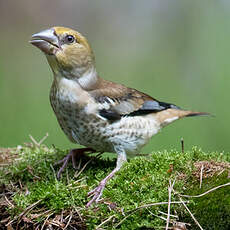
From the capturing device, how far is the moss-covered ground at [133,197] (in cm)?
314

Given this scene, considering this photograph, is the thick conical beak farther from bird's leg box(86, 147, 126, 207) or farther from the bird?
bird's leg box(86, 147, 126, 207)

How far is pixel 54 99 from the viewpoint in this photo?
4.39 m

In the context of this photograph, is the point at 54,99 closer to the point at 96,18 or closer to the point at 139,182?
the point at 139,182

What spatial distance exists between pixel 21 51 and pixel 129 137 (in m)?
6.25

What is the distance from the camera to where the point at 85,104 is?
423 centimetres

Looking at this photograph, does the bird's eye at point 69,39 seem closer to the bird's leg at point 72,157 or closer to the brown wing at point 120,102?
the brown wing at point 120,102

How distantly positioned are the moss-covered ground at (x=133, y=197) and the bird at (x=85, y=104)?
33cm

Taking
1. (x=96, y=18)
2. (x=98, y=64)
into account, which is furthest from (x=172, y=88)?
(x=96, y=18)

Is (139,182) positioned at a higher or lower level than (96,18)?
lower

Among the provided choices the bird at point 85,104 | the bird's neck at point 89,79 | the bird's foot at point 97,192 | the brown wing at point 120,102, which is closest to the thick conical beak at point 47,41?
the bird at point 85,104

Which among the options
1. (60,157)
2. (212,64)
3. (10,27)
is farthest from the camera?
(10,27)

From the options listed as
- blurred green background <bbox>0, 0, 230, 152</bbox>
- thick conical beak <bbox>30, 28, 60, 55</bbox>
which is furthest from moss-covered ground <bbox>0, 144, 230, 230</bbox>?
blurred green background <bbox>0, 0, 230, 152</bbox>

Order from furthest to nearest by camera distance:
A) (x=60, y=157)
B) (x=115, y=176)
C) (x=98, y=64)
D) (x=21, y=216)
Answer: (x=98, y=64)
(x=60, y=157)
(x=115, y=176)
(x=21, y=216)

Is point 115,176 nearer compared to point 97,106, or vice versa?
point 115,176
